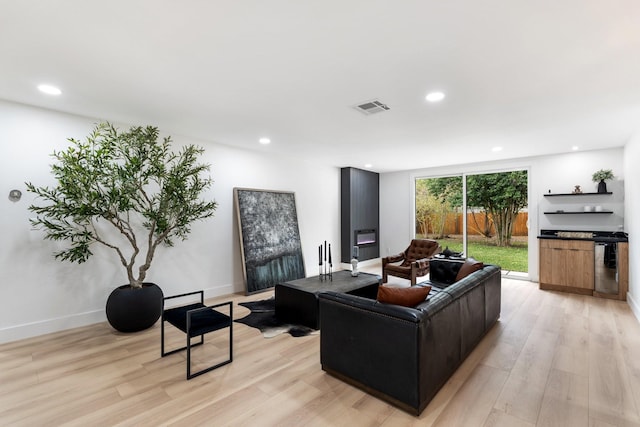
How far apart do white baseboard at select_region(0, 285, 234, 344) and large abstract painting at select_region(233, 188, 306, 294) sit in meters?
2.05

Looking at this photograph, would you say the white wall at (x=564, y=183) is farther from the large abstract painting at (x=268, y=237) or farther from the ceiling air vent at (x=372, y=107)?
the ceiling air vent at (x=372, y=107)

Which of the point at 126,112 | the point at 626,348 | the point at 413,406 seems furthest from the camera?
the point at 126,112

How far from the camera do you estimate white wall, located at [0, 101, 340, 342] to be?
3.20 metres

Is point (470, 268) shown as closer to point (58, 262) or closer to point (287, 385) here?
point (287, 385)

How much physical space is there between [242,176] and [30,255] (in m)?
2.91

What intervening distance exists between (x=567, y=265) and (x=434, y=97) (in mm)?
4197

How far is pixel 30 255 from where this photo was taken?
3.29 meters

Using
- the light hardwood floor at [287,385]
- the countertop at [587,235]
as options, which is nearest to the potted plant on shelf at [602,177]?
the countertop at [587,235]

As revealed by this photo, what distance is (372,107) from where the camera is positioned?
131 inches

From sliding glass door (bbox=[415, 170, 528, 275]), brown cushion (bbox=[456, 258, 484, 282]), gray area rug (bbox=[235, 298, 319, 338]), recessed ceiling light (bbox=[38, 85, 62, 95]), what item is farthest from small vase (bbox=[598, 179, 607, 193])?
recessed ceiling light (bbox=[38, 85, 62, 95])

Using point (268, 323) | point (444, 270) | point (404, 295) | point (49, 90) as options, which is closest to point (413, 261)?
point (444, 270)

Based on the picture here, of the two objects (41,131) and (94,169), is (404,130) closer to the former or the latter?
(94,169)

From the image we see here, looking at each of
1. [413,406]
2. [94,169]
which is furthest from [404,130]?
[94,169]

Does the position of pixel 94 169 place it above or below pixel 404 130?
below
